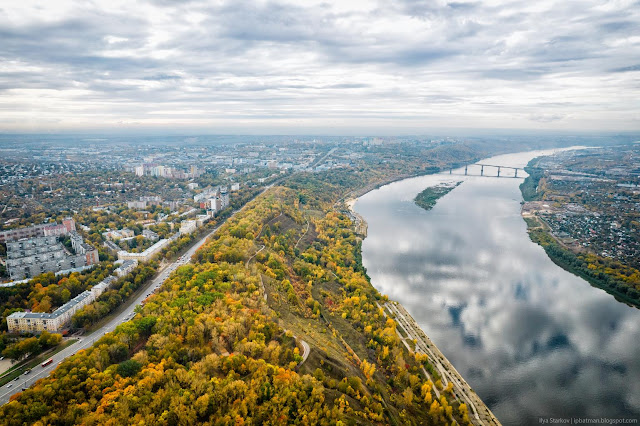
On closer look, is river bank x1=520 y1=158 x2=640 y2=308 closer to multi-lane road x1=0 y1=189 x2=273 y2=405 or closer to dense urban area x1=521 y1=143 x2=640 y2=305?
dense urban area x1=521 y1=143 x2=640 y2=305

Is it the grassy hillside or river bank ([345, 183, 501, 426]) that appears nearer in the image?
the grassy hillside

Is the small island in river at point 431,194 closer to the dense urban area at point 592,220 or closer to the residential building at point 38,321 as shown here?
the dense urban area at point 592,220

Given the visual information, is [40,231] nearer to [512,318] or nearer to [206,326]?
[206,326]

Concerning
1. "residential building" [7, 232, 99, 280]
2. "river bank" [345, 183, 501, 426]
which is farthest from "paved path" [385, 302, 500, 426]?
"residential building" [7, 232, 99, 280]

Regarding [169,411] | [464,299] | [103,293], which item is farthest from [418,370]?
[103,293]

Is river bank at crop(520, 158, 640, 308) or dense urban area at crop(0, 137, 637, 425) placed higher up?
dense urban area at crop(0, 137, 637, 425)

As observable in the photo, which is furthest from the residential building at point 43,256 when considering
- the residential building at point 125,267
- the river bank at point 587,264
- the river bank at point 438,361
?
the river bank at point 587,264

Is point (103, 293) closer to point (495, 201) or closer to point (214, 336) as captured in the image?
point (214, 336)
